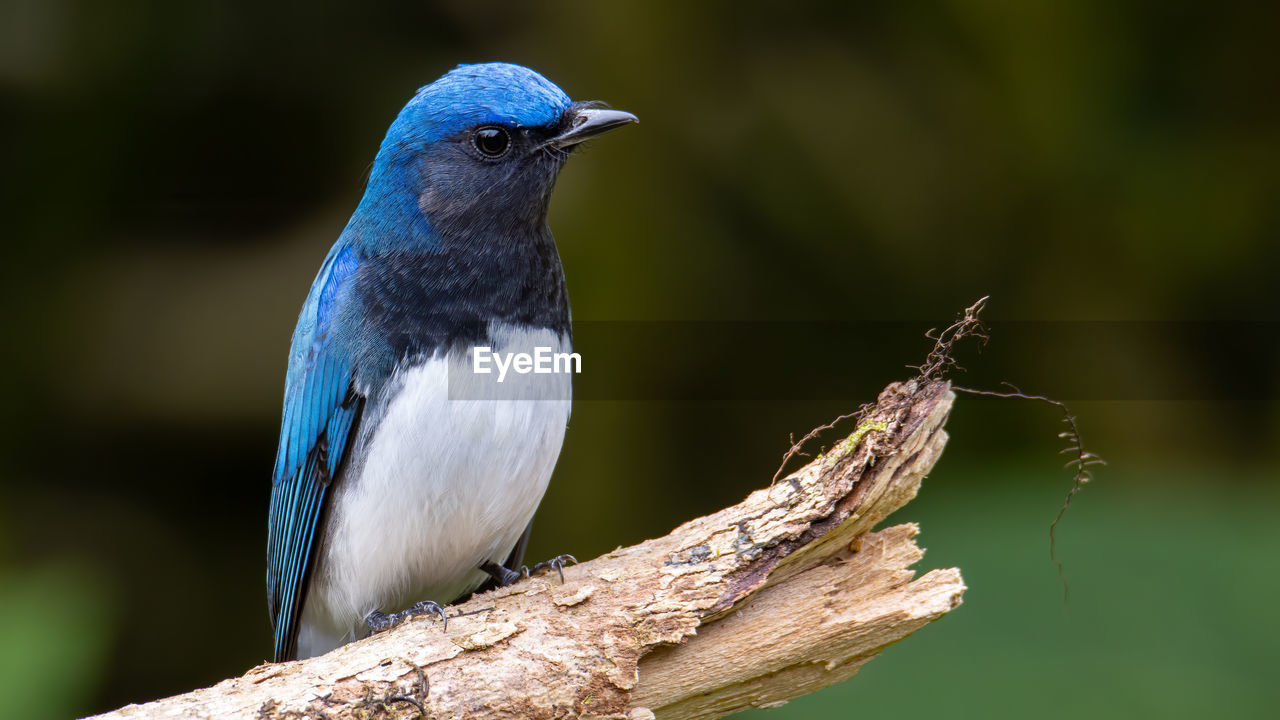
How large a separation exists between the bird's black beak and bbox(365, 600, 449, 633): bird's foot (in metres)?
1.29

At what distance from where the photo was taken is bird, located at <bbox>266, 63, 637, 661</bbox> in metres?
2.91

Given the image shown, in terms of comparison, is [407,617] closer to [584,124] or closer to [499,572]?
[499,572]

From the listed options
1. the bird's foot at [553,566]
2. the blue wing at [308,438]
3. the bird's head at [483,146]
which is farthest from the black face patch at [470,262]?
the bird's foot at [553,566]

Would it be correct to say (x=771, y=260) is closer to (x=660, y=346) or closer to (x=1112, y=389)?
(x=660, y=346)

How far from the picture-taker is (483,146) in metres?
3.12

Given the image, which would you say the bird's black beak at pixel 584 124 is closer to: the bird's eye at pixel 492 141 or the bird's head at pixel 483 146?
the bird's head at pixel 483 146

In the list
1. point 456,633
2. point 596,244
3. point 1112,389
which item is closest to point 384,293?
point 456,633

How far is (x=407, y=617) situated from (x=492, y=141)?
1297mm

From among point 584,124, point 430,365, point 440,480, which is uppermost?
point 584,124

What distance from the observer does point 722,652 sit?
262cm

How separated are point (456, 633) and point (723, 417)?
10.1ft

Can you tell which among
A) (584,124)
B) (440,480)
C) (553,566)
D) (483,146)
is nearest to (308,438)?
(440,480)

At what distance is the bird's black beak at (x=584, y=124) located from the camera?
10.3ft

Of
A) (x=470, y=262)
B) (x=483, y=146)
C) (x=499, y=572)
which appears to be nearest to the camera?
(x=470, y=262)
